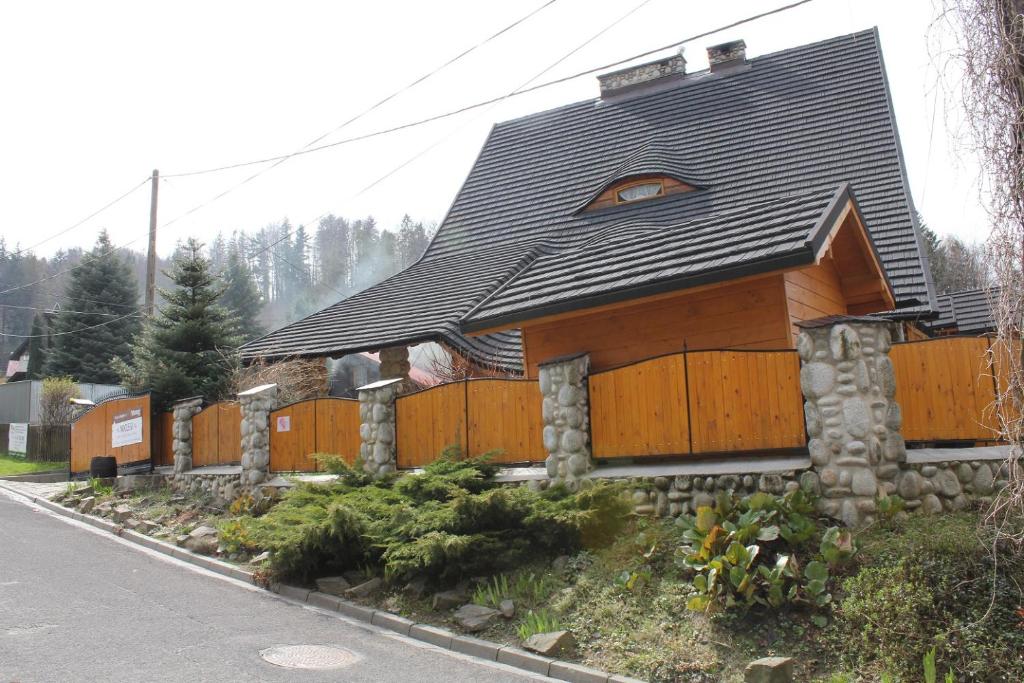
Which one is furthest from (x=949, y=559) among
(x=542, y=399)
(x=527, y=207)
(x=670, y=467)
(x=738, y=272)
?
(x=527, y=207)

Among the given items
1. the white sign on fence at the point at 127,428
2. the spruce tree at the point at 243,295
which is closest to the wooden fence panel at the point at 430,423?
the white sign on fence at the point at 127,428

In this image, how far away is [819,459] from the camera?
25.3ft

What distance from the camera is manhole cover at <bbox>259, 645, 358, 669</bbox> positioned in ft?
22.0

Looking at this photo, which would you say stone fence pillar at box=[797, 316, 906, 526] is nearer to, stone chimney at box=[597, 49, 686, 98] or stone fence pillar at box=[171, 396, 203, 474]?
stone fence pillar at box=[171, 396, 203, 474]

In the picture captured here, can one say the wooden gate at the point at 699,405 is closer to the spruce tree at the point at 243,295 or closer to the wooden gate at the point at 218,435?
the wooden gate at the point at 218,435

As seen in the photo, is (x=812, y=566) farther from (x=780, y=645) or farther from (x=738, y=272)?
(x=738, y=272)

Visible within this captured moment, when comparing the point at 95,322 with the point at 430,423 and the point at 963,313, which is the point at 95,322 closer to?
the point at 430,423

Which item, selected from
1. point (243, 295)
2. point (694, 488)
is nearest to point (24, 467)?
point (694, 488)

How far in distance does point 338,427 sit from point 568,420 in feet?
16.5

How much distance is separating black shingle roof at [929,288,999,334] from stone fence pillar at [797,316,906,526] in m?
9.86

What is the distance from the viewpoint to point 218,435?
1552 centimetres

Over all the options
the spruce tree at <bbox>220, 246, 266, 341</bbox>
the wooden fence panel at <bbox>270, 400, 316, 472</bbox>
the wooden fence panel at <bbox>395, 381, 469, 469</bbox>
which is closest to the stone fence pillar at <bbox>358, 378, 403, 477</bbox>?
the wooden fence panel at <bbox>395, 381, 469, 469</bbox>

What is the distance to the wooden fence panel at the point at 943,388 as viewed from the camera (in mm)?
8320

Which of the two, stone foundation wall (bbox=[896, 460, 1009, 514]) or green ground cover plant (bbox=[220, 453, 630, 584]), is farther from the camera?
green ground cover plant (bbox=[220, 453, 630, 584])
